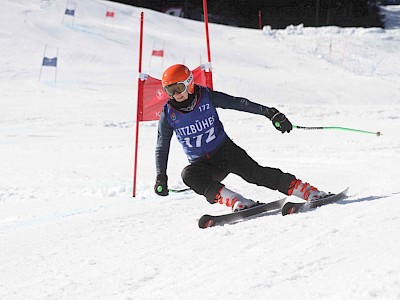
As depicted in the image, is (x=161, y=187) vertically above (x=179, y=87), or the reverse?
(x=179, y=87)

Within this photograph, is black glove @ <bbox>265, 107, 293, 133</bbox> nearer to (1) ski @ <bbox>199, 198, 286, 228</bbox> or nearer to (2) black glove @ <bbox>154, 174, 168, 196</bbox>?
(1) ski @ <bbox>199, 198, 286, 228</bbox>

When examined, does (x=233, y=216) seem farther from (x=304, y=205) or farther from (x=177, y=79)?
(x=177, y=79)

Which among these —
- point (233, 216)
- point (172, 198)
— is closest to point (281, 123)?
point (233, 216)

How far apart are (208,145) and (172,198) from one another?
1214 mm

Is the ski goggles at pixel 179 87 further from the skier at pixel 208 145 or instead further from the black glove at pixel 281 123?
the black glove at pixel 281 123

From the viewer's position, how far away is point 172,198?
5777 mm

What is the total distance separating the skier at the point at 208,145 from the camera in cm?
450

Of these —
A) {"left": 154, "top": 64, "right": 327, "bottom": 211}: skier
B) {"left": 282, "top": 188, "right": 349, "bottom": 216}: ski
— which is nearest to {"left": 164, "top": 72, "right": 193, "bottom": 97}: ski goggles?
{"left": 154, "top": 64, "right": 327, "bottom": 211}: skier

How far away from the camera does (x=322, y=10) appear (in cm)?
3653

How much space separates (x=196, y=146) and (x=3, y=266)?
1650mm

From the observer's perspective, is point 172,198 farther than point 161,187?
Yes

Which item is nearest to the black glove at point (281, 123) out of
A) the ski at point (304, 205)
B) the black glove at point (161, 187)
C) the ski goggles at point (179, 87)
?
the ski at point (304, 205)

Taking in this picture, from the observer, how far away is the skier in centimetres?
450

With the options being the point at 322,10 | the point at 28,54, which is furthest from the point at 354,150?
the point at 322,10
